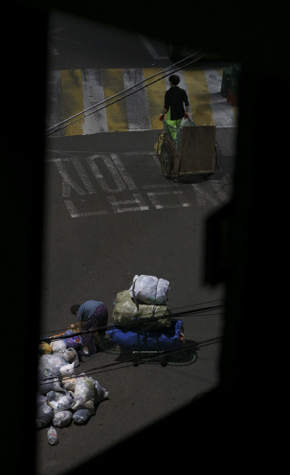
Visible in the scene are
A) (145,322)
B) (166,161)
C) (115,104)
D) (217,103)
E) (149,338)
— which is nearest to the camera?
(145,322)

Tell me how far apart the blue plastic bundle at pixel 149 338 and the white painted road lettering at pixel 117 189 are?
12.8 ft

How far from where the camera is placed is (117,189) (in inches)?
538

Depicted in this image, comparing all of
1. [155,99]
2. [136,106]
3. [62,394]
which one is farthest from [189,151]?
[62,394]

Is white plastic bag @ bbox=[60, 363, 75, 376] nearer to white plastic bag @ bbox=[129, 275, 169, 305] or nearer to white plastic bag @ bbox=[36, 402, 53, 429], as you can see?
white plastic bag @ bbox=[36, 402, 53, 429]

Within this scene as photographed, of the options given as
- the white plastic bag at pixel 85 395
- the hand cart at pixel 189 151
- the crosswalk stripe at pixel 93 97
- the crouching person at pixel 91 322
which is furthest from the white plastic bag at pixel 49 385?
the crosswalk stripe at pixel 93 97

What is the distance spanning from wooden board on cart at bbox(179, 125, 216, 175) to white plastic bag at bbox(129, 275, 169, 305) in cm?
492

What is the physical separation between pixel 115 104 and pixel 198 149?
12.9 ft

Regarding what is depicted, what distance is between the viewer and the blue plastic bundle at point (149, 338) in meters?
9.32

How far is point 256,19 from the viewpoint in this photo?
16.0ft

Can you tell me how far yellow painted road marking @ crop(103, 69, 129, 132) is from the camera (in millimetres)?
15992

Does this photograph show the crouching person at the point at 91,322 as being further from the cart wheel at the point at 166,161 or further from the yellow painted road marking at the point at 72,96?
the yellow painted road marking at the point at 72,96

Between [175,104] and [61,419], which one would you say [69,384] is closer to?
[61,419]

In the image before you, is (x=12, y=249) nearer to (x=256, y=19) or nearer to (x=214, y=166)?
(x=256, y=19)

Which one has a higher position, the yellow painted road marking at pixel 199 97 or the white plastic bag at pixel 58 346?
the yellow painted road marking at pixel 199 97
